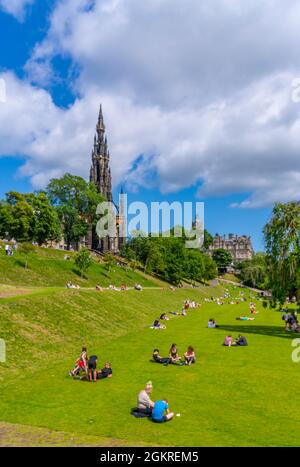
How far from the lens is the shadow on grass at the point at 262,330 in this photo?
33.0 m

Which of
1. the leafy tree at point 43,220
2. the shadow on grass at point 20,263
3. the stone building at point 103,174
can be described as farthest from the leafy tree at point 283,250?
the stone building at point 103,174

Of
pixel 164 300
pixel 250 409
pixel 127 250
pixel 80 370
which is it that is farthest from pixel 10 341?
pixel 127 250

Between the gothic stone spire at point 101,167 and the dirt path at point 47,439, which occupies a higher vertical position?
the gothic stone spire at point 101,167

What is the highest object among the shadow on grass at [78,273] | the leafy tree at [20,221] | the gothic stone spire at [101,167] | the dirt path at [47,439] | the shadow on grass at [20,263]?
the gothic stone spire at [101,167]

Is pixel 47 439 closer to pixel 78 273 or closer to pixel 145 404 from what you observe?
pixel 145 404

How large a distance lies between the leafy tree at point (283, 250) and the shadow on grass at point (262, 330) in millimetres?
2859

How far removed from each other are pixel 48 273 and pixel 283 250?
38.9 metres

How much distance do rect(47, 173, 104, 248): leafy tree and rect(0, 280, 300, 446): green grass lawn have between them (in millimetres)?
60389

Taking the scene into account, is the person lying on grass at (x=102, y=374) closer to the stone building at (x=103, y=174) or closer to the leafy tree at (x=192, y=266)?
the leafy tree at (x=192, y=266)

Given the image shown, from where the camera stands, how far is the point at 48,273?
60625 mm

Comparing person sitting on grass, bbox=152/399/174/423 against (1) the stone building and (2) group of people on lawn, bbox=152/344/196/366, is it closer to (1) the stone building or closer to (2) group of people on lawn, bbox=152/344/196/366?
(2) group of people on lawn, bbox=152/344/196/366

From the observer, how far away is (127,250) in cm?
9600

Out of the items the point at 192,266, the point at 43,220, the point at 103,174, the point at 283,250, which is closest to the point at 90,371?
the point at 283,250
